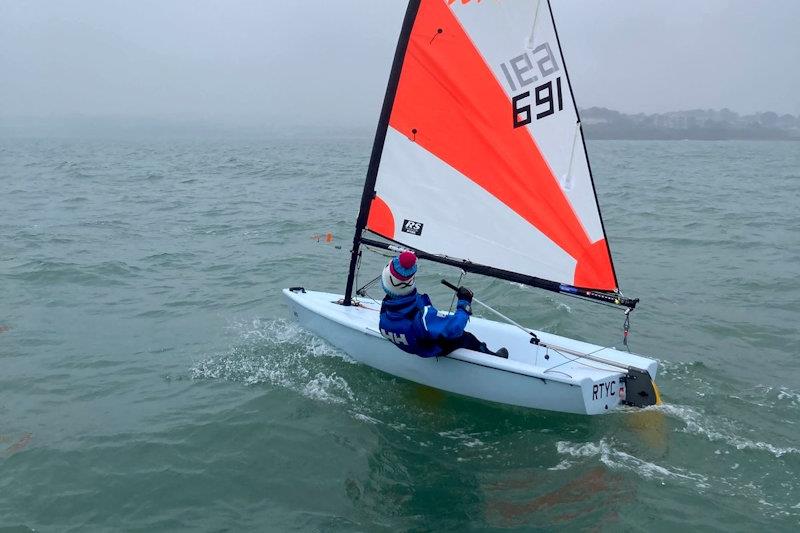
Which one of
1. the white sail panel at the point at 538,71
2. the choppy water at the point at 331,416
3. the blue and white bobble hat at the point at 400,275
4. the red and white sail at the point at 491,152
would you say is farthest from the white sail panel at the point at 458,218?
the choppy water at the point at 331,416

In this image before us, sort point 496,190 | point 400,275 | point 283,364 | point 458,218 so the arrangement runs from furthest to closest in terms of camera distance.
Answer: point 283,364, point 458,218, point 496,190, point 400,275

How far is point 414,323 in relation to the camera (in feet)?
18.7

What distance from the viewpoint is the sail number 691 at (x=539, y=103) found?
5.75 m

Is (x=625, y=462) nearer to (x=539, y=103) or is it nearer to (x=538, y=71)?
(x=539, y=103)

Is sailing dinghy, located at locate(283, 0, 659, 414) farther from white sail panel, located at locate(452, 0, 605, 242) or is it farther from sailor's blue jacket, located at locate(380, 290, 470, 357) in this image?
sailor's blue jacket, located at locate(380, 290, 470, 357)

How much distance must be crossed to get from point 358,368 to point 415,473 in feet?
6.14

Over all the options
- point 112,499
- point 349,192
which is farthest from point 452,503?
point 349,192

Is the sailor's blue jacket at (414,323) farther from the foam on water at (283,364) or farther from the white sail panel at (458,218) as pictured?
the foam on water at (283,364)

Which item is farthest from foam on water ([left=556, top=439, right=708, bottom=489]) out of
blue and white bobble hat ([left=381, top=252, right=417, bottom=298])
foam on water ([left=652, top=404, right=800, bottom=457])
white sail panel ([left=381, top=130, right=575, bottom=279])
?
blue and white bobble hat ([left=381, top=252, right=417, bottom=298])

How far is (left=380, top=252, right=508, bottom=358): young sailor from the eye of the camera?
18.1 ft

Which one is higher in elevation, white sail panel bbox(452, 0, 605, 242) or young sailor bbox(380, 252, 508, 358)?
white sail panel bbox(452, 0, 605, 242)

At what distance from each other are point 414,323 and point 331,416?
1222 millimetres

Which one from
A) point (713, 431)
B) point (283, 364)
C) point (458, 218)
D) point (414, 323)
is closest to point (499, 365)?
point (414, 323)

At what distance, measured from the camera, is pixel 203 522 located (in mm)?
4465
